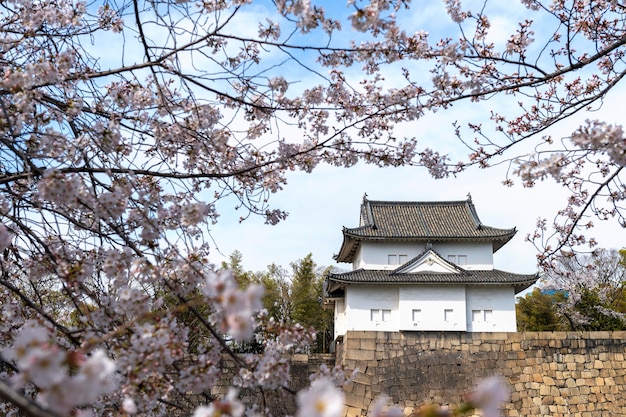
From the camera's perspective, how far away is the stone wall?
1209 cm

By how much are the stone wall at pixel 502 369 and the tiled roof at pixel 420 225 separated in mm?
3642

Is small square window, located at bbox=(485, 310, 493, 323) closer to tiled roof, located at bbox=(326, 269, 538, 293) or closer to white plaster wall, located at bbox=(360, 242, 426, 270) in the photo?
tiled roof, located at bbox=(326, 269, 538, 293)

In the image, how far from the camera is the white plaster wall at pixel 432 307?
14.9m

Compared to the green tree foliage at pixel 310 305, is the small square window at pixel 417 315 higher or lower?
lower

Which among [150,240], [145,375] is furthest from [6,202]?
[145,375]

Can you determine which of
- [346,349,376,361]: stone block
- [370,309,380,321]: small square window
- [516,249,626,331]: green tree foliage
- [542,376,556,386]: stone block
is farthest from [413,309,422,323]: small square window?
[542,376,556,386]: stone block

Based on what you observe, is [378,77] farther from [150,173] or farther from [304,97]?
[150,173]

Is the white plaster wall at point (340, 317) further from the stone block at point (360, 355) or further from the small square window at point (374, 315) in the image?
the stone block at point (360, 355)

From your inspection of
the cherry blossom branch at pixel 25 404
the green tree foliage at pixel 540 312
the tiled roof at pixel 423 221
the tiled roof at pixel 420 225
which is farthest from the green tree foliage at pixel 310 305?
the cherry blossom branch at pixel 25 404

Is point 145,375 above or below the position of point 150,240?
below

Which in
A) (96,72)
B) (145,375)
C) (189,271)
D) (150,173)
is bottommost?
(145,375)

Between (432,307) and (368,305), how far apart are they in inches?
67.1

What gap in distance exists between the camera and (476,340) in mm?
12805

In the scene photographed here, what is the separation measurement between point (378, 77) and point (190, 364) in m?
2.13
